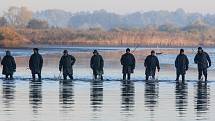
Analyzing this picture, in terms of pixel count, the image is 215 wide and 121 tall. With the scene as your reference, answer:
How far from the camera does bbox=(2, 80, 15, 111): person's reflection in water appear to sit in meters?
24.4

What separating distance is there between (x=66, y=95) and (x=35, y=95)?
41.3 inches

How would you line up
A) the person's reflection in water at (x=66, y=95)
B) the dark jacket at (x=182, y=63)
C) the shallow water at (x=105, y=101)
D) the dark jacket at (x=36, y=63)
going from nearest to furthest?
the shallow water at (x=105, y=101) → the person's reflection in water at (x=66, y=95) → the dark jacket at (x=182, y=63) → the dark jacket at (x=36, y=63)

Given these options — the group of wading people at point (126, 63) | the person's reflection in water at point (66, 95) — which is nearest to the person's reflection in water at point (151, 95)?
the group of wading people at point (126, 63)

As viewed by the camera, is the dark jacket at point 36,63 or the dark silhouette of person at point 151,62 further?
the dark jacket at point 36,63

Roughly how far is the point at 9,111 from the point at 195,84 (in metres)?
14.6

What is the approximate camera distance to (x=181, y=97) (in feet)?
92.5

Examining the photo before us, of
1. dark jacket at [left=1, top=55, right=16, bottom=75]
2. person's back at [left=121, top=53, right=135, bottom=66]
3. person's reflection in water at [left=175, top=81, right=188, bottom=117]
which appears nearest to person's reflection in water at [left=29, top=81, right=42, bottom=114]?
dark jacket at [left=1, top=55, right=16, bottom=75]

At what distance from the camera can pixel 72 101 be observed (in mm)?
26047

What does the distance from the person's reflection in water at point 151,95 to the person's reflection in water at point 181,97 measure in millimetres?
696

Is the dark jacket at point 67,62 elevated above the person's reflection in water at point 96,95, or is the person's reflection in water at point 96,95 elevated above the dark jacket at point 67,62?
the dark jacket at point 67,62

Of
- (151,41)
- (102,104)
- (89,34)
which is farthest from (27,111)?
(89,34)

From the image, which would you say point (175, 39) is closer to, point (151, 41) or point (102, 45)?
point (151, 41)

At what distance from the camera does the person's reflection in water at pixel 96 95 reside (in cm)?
2478

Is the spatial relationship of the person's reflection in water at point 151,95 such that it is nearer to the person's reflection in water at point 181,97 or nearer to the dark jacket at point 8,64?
the person's reflection in water at point 181,97
